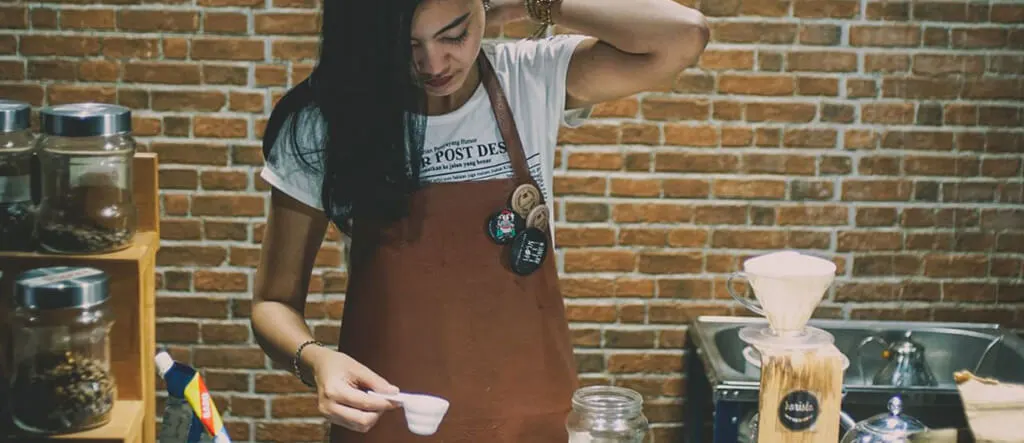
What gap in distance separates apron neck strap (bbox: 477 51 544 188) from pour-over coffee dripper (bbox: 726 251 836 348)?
1.52ft

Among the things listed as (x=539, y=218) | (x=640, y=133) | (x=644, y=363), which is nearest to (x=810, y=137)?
(x=640, y=133)

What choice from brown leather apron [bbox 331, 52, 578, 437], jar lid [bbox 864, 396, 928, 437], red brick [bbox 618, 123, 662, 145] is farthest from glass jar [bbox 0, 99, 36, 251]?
red brick [bbox 618, 123, 662, 145]

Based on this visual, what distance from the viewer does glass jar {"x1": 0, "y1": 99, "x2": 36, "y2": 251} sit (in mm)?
1671

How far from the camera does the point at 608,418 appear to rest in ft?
5.74

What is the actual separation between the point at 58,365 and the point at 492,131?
775 mm

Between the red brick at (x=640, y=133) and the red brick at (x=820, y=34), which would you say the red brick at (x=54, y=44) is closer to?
the red brick at (x=640, y=133)

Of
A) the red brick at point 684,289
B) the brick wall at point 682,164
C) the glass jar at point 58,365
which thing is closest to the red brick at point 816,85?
the brick wall at point 682,164

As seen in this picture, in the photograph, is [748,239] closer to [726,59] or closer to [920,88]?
[726,59]

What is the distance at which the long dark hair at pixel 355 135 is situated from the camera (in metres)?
1.85

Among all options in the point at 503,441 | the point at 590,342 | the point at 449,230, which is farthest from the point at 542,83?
the point at 590,342

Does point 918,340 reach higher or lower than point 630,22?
lower

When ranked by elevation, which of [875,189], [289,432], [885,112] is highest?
[885,112]

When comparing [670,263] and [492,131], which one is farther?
[670,263]

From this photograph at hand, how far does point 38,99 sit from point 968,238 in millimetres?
2715
